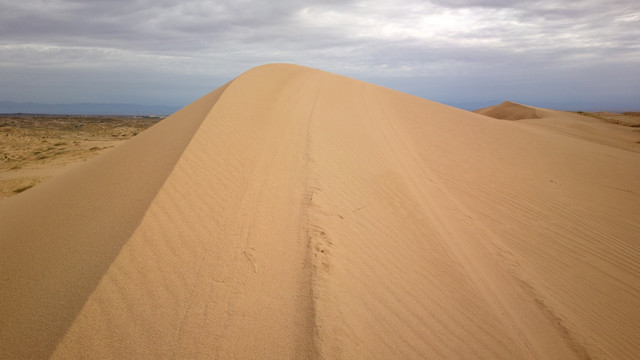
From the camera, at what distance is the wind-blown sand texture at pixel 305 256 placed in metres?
2.43

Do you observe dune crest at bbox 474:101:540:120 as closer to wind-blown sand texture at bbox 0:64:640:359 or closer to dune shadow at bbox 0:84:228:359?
wind-blown sand texture at bbox 0:64:640:359

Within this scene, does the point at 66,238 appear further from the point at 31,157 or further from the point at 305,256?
the point at 31,157

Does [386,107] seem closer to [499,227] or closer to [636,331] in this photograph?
[499,227]

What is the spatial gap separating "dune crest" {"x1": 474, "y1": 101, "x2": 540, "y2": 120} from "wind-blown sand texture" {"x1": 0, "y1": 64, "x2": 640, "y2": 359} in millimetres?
16787

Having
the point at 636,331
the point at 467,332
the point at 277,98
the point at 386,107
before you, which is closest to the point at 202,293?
the point at 467,332

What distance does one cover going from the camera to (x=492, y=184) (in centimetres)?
618

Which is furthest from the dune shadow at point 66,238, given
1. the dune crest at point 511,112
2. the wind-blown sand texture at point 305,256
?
the dune crest at point 511,112

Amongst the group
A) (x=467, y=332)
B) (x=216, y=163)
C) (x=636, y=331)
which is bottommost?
(x=636, y=331)

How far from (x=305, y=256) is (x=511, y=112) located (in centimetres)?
2428

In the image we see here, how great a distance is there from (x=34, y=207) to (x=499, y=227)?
6404 mm

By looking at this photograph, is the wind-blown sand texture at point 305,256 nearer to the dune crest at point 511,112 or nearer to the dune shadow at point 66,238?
the dune shadow at point 66,238

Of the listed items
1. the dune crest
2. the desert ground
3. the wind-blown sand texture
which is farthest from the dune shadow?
the dune crest

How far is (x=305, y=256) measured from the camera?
3.18 metres

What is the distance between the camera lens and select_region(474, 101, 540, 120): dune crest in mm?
21519
